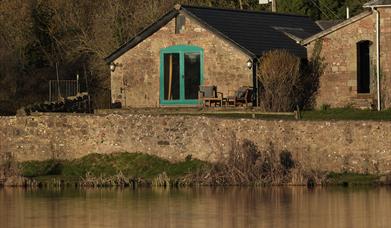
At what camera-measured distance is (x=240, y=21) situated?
59.8 m

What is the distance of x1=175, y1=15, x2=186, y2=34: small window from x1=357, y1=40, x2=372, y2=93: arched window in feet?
20.5

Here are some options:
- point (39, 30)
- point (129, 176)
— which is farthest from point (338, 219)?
point (39, 30)

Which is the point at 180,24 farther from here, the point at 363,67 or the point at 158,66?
the point at 363,67

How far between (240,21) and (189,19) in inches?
104

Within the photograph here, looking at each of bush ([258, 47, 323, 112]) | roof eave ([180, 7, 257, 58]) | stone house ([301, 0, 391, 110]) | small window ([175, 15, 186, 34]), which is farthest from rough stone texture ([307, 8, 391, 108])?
small window ([175, 15, 186, 34])

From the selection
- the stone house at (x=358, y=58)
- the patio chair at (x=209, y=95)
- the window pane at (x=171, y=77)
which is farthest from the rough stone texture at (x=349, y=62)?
the window pane at (x=171, y=77)

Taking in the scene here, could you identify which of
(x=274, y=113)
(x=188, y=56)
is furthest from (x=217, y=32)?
(x=274, y=113)

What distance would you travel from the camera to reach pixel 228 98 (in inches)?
2208

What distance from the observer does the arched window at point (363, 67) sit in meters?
55.5

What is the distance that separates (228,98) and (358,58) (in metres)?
4.36

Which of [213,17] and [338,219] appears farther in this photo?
[213,17]

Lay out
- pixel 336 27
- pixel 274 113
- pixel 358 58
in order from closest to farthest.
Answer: pixel 274 113 → pixel 336 27 → pixel 358 58

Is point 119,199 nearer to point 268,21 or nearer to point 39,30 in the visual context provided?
point 268,21

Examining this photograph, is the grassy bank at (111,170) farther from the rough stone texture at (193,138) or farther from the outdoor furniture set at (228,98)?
the outdoor furniture set at (228,98)
